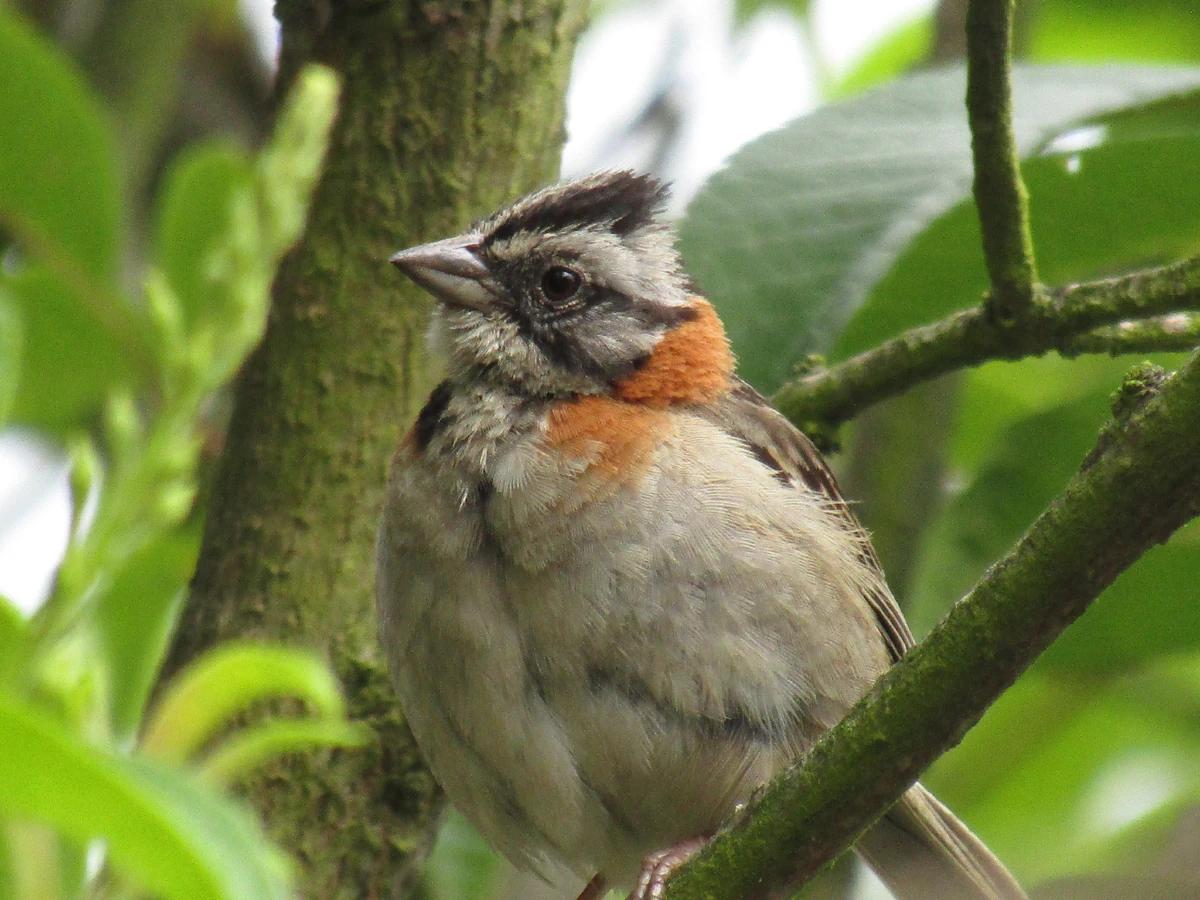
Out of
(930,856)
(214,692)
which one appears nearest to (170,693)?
(214,692)

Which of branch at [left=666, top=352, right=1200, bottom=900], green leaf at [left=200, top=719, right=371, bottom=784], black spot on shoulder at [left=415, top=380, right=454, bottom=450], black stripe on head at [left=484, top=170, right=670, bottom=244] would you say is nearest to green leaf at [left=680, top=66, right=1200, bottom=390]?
black stripe on head at [left=484, top=170, right=670, bottom=244]

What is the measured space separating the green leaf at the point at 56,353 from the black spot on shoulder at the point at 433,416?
821 millimetres

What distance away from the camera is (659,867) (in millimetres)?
3873

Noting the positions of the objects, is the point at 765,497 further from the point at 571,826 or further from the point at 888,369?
the point at 571,826

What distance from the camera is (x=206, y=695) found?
2191 millimetres

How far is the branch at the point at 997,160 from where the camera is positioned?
3.15 meters

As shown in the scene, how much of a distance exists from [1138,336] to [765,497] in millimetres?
1011

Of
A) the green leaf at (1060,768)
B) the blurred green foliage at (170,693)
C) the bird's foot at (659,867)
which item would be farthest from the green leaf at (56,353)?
the green leaf at (1060,768)

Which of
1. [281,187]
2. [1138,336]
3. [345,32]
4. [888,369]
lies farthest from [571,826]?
[281,187]

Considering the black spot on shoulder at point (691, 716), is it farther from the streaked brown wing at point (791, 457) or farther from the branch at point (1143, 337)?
the branch at point (1143, 337)

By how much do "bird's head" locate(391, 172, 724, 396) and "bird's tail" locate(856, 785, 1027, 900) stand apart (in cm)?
140

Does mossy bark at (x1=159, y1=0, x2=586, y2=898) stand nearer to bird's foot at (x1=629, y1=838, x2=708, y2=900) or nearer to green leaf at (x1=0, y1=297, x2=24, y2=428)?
bird's foot at (x1=629, y1=838, x2=708, y2=900)

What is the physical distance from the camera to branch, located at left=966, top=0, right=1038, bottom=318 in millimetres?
3148

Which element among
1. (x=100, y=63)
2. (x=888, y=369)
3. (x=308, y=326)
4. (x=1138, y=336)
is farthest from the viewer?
(x=100, y=63)
